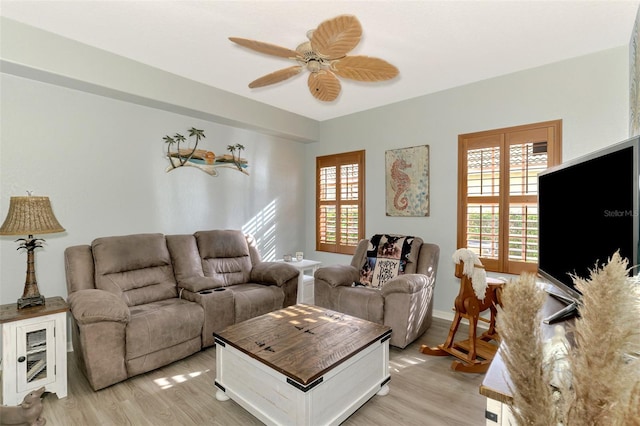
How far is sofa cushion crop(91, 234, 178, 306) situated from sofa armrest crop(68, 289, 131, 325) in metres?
0.35

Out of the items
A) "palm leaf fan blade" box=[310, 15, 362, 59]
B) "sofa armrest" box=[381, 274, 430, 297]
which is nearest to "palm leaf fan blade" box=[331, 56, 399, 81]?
"palm leaf fan blade" box=[310, 15, 362, 59]

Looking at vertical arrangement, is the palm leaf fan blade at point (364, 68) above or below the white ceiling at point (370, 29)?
below

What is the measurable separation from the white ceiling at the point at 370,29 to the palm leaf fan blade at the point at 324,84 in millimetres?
409

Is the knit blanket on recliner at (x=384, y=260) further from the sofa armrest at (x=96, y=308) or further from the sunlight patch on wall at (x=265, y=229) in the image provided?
the sofa armrest at (x=96, y=308)

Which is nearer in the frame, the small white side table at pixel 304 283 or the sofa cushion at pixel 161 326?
the sofa cushion at pixel 161 326

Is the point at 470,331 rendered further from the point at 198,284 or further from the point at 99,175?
the point at 99,175

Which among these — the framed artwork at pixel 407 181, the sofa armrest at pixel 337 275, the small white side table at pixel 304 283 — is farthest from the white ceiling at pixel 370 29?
the small white side table at pixel 304 283

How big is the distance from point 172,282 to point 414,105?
3.44 meters

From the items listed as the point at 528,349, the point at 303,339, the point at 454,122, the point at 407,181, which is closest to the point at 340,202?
the point at 407,181

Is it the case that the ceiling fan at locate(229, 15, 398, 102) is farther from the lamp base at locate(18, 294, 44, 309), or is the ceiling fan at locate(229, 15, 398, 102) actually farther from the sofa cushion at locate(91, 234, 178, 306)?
the lamp base at locate(18, 294, 44, 309)

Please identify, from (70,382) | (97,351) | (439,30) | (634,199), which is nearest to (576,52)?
(439,30)

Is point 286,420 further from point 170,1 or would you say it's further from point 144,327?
point 170,1

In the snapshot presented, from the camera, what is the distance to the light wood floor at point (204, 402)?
1.86m

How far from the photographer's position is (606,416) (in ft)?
1.22
